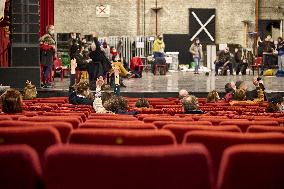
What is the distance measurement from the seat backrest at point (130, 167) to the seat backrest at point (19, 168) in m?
0.14

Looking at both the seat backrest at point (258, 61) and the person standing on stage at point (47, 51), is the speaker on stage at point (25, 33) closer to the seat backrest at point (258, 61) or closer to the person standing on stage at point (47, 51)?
the person standing on stage at point (47, 51)

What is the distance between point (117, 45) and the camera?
25.1 metres

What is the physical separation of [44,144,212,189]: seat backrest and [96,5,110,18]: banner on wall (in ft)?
81.6

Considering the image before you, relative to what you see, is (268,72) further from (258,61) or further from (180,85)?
(180,85)

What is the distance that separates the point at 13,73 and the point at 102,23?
13258 millimetres

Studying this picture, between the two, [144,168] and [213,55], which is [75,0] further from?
[144,168]

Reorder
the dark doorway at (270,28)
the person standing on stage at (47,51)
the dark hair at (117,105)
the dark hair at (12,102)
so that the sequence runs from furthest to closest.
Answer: the dark doorway at (270,28)
the person standing on stage at (47,51)
the dark hair at (117,105)
the dark hair at (12,102)

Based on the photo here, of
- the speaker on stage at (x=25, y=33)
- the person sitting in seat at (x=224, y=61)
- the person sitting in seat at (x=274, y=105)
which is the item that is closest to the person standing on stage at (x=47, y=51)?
the speaker on stage at (x=25, y=33)

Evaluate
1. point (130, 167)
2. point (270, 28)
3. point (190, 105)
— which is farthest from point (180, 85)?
point (270, 28)

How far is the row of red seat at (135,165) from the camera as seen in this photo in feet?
6.98

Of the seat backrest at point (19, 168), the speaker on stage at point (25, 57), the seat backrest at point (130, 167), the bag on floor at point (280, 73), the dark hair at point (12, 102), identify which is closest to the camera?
the seat backrest at point (130, 167)

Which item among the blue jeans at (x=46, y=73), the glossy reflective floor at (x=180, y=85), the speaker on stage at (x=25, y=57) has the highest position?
the speaker on stage at (x=25, y=57)

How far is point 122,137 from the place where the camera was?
2.65 metres

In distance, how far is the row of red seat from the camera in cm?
213
